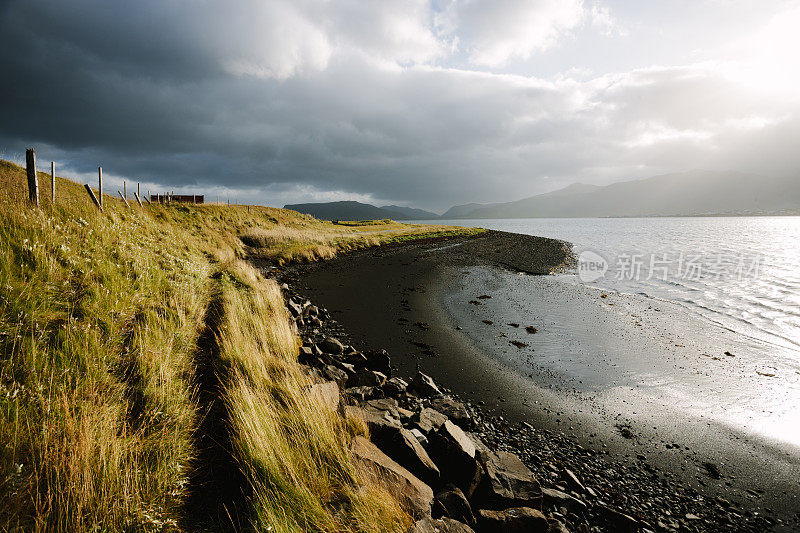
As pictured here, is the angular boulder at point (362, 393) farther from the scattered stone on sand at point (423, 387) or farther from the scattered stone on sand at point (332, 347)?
the scattered stone on sand at point (332, 347)

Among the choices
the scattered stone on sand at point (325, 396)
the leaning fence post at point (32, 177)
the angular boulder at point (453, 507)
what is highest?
the leaning fence post at point (32, 177)

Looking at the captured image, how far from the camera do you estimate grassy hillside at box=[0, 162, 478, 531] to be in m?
2.79

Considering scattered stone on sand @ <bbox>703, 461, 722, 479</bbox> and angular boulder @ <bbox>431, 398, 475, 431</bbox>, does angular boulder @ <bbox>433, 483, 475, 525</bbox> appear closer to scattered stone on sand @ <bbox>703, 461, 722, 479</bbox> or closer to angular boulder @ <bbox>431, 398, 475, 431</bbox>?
angular boulder @ <bbox>431, 398, 475, 431</bbox>

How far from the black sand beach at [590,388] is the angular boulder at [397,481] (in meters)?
2.74

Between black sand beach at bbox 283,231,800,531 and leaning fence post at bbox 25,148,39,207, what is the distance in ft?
30.2

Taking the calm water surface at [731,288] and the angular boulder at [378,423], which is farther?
the calm water surface at [731,288]

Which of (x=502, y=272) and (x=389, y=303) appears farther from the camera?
(x=502, y=272)

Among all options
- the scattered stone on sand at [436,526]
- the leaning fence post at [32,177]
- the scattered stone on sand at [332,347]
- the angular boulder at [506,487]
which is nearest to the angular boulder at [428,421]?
the angular boulder at [506,487]

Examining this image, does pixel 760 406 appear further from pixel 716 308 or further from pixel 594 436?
pixel 716 308

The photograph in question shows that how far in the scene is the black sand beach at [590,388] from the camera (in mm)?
5109

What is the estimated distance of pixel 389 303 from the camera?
1534cm

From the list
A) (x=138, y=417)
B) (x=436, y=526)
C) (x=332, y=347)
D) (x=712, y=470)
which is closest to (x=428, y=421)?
(x=436, y=526)

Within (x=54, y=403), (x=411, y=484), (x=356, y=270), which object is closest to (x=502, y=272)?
(x=356, y=270)

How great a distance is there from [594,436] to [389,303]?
1021 centimetres
